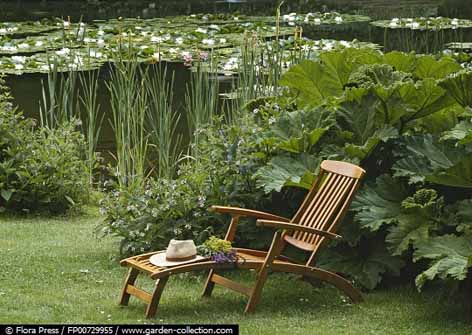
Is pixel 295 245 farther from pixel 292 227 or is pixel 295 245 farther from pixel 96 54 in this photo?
pixel 96 54

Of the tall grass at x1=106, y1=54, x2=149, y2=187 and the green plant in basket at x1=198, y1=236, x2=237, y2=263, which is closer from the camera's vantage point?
the green plant in basket at x1=198, y1=236, x2=237, y2=263

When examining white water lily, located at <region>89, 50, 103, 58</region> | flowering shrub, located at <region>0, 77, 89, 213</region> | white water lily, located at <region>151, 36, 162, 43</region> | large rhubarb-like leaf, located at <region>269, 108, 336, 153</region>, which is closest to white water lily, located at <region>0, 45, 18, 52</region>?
white water lily, located at <region>89, 50, 103, 58</region>

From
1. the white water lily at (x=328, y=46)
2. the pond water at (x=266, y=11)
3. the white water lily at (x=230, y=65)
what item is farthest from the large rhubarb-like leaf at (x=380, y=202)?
the pond water at (x=266, y=11)

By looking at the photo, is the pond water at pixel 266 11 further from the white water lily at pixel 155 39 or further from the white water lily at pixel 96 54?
the white water lily at pixel 96 54

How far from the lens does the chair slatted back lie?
5844 mm

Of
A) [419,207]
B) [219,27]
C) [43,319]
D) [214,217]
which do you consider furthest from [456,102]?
[219,27]

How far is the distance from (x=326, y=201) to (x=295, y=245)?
380 mm

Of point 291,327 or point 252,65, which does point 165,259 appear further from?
point 252,65

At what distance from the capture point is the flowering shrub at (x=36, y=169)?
8516 mm

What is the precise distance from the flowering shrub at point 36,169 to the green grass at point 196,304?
151cm

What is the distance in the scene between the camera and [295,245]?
598 cm

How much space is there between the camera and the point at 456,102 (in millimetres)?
6438

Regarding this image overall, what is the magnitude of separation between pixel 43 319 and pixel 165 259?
0.75m

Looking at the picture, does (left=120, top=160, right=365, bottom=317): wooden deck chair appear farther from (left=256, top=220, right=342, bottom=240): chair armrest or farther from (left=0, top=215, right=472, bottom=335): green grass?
(left=0, top=215, right=472, bottom=335): green grass
